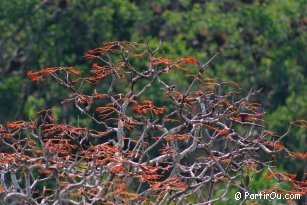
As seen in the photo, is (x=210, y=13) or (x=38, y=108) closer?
(x=38, y=108)

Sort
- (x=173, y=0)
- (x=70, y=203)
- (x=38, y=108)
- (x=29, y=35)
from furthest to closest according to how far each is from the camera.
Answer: (x=173, y=0) → (x=29, y=35) → (x=38, y=108) → (x=70, y=203)

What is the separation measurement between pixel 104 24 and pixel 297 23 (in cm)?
284

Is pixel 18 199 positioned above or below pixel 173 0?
above

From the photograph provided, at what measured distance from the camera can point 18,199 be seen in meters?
6.32

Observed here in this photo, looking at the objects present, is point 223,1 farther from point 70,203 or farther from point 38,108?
point 70,203

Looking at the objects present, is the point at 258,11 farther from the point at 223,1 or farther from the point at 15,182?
the point at 15,182

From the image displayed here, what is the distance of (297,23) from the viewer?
58.9 feet

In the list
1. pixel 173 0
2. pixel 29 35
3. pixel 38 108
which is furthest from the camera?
pixel 173 0

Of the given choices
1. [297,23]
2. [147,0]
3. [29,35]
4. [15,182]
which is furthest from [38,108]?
[15,182]

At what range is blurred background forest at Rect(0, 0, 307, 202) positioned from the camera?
1728 cm

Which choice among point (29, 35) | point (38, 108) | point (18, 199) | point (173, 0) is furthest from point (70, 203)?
point (173, 0)

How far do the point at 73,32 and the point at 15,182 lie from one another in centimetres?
1173

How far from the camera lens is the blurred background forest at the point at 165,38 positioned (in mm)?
17281

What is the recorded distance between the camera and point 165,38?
1833 centimetres
